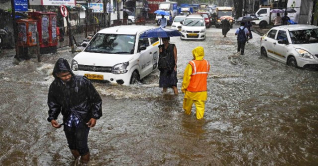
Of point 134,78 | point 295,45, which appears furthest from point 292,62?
point 134,78

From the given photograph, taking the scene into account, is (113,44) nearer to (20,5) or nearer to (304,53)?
(20,5)

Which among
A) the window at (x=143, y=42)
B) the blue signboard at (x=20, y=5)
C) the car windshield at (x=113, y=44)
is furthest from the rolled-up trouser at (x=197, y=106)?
the blue signboard at (x=20, y=5)

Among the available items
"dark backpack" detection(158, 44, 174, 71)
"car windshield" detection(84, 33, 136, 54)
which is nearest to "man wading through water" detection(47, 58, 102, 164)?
"dark backpack" detection(158, 44, 174, 71)

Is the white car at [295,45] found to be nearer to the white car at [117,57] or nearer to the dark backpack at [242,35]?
the dark backpack at [242,35]

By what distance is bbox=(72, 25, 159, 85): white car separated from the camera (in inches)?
321

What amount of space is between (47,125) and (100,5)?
902 inches

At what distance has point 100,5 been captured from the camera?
27438 mm

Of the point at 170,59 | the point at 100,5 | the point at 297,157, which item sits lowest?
the point at 297,157

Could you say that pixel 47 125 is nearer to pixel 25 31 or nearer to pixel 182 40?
pixel 25 31

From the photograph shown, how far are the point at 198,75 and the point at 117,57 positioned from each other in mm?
3338

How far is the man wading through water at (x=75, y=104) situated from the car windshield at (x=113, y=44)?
16.7ft

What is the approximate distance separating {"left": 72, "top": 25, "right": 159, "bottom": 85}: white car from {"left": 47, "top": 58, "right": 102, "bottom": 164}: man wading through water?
4319 mm

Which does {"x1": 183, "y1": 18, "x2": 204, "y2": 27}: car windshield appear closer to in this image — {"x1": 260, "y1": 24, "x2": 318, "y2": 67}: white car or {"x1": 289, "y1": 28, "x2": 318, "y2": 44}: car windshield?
{"x1": 260, "y1": 24, "x2": 318, "y2": 67}: white car

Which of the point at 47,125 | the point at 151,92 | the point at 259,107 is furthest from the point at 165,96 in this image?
the point at 47,125
